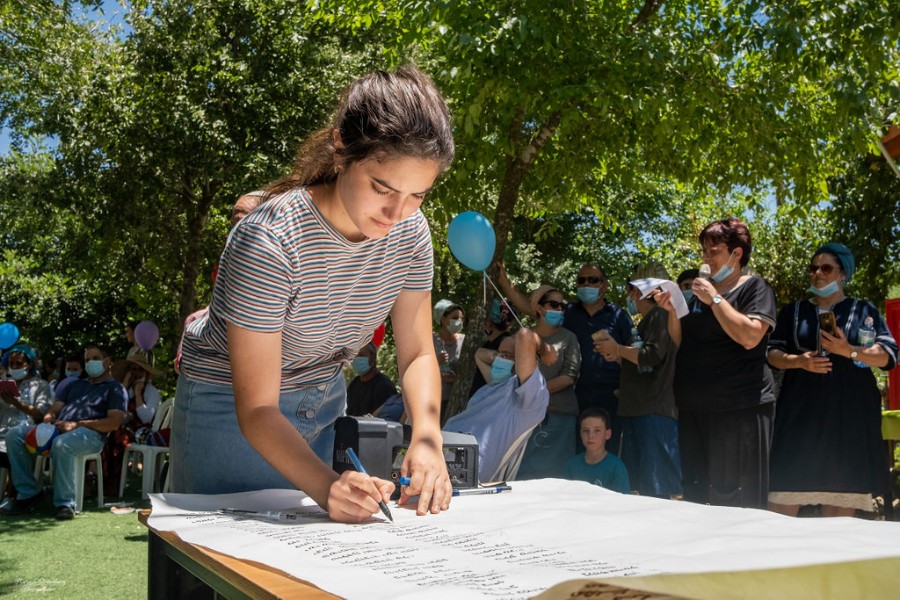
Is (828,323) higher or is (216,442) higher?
(828,323)

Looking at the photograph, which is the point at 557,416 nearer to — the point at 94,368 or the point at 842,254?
the point at 842,254

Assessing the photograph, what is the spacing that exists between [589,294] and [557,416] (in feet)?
2.94

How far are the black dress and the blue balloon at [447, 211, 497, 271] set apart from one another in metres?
2.64

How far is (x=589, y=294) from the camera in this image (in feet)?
19.9

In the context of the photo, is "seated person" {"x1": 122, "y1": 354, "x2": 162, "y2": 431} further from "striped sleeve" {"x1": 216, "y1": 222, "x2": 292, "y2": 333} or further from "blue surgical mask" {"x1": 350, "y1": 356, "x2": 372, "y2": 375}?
"striped sleeve" {"x1": 216, "y1": 222, "x2": 292, "y2": 333}

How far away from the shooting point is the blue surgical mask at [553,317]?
5.91 m

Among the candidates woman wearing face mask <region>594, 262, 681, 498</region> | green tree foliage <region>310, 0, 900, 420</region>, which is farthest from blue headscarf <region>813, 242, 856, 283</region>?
green tree foliage <region>310, 0, 900, 420</region>

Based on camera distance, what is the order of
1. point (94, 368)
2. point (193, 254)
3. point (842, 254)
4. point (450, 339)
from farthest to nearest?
point (193, 254)
point (94, 368)
point (450, 339)
point (842, 254)

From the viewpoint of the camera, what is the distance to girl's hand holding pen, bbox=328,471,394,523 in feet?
4.85

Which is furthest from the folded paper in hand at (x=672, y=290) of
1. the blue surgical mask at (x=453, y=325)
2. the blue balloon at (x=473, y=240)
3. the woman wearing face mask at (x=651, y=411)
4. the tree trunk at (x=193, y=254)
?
the tree trunk at (x=193, y=254)

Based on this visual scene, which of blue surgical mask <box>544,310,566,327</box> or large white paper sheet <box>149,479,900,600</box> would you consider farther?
blue surgical mask <box>544,310,566,327</box>

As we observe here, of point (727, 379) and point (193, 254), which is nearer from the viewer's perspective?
point (727, 379)

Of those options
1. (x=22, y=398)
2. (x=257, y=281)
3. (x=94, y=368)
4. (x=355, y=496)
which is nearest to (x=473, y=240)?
(x=94, y=368)

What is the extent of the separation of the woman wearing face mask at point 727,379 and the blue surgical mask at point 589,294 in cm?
132
